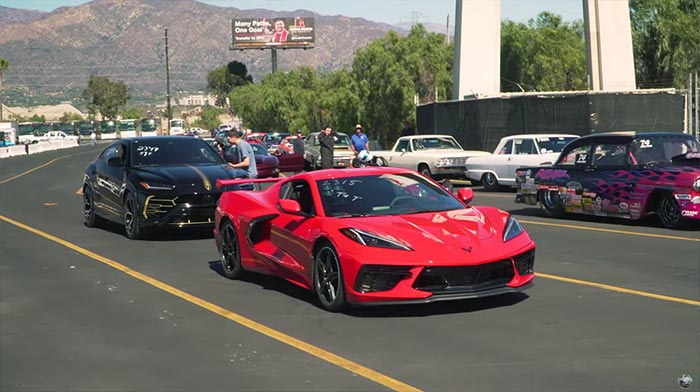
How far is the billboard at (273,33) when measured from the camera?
165750 mm

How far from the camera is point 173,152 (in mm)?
17016

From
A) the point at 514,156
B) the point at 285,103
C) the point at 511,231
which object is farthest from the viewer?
the point at 285,103

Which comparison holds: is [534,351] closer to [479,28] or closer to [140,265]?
[140,265]

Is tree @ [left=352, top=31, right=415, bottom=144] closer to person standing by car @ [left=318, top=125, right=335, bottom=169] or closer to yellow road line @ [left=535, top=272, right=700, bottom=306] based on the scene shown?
person standing by car @ [left=318, top=125, right=335, bottom=169]

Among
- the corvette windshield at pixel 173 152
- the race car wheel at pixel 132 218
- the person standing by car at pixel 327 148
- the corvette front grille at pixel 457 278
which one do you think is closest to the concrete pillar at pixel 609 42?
the person standing by car at pixel 327 148

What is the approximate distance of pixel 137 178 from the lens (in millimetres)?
15906

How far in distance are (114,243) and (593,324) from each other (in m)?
9.01

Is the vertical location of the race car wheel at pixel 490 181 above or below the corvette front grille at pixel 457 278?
above

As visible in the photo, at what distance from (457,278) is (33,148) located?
87.5m

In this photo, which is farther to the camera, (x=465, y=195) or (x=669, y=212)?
(x=669, y=212)

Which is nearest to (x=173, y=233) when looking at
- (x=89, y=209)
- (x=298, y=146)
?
(x=89, y=209)

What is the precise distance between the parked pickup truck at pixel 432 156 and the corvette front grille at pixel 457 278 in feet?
65.4

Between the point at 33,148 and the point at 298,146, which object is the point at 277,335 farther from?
the point at 33,148

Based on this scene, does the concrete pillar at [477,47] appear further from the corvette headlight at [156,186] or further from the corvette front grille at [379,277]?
the corvette front grille at [379,277]
